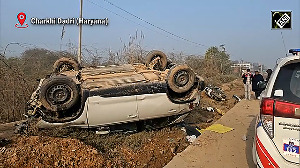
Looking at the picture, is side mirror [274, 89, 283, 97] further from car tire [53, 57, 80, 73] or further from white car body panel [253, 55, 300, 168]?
car tire [53, 57, 80, 73]

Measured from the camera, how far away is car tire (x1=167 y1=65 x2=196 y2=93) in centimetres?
525

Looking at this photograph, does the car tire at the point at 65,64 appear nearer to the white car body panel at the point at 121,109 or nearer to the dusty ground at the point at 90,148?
the dusty ground at the point at 90,148

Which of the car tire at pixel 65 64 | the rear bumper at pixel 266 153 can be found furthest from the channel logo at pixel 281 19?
the car tire at pixel 65 64

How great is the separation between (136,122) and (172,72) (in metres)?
1.34

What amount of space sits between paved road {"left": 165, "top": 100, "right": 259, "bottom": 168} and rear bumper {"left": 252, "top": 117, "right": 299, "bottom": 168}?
112 centimetres

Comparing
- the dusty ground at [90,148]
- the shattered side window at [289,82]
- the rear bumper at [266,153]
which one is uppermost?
the shattered side window at [289,82]

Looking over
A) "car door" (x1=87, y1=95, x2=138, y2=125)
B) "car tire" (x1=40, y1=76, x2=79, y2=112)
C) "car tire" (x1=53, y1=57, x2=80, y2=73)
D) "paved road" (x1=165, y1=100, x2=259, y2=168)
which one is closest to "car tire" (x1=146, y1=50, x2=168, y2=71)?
"car tire" (x1=53, y1=57, x2=80, y2=73)

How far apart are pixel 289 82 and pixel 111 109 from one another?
11.3 feet

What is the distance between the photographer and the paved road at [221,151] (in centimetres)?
348

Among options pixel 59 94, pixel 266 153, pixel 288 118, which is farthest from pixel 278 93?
pixel 59 94

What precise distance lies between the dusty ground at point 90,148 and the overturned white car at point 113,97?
300 mm

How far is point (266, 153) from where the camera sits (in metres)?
2.31

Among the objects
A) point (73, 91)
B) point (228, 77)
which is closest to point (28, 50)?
point (73, 91)

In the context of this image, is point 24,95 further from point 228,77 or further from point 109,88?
point 228,77
